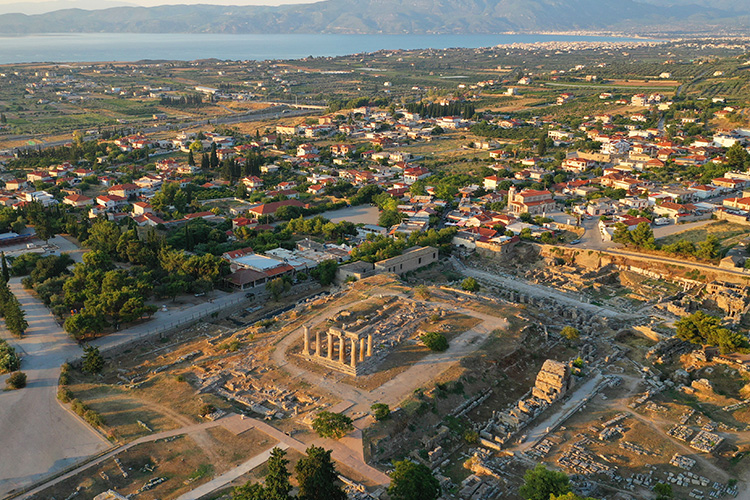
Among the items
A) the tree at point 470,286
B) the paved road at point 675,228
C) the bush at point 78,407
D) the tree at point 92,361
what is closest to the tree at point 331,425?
the bush at point 78,407

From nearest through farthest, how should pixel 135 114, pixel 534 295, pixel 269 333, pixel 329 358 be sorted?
pixel 329 358
pixel 269 333
pixel 534 295
pixel 135 114


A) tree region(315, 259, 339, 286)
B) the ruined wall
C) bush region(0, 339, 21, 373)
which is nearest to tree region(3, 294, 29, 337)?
bush region(0, 339, 21, 373)

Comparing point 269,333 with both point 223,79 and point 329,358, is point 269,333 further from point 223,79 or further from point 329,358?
point 223,79

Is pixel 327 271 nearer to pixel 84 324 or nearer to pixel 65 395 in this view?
pixel 84 324

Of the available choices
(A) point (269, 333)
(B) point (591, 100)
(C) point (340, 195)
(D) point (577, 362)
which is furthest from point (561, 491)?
(B) point (591, 100)

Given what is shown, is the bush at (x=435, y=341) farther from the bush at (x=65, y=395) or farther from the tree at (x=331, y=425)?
the bush at (x=65, y=395)

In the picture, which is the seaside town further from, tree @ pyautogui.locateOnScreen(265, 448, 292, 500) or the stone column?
the stone column

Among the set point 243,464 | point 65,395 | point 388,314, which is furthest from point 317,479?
point 388,314
